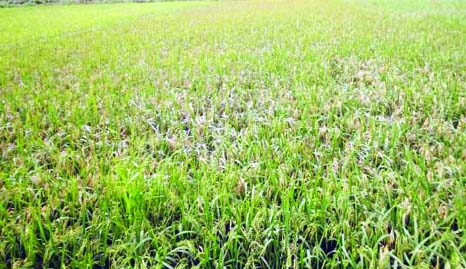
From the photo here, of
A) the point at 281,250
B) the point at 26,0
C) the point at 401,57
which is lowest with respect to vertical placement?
the point at 281,250

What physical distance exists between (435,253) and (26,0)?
48.2m

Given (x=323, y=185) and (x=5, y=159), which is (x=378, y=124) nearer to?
(x=323, y=185)

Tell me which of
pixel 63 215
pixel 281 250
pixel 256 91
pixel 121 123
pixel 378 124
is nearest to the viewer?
pixel 281 250

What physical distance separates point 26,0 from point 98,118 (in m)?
44.4

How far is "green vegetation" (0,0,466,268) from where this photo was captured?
2158 mm

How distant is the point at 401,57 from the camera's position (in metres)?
7.04

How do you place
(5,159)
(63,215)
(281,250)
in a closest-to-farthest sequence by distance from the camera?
(281,250), (63,215), (5,159)

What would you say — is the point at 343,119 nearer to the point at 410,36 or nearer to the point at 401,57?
the point at 401,57

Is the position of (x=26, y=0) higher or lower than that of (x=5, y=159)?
higher

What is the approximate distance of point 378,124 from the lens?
384 centimetres

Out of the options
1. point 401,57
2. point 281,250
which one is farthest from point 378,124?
point 401,57

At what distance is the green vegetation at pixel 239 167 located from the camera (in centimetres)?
216

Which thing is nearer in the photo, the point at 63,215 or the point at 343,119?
the point at 63,215

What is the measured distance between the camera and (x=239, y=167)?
121 inches
